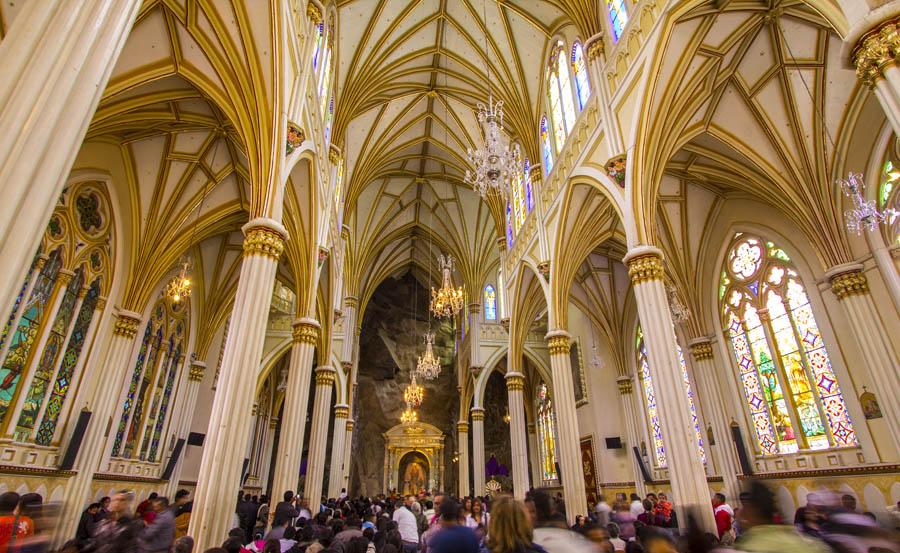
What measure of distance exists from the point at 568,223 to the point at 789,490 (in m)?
8.37

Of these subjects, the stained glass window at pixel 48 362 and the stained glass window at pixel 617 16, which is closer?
the stained glass window at pixel 48 362

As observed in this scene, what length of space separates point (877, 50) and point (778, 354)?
9.53 m

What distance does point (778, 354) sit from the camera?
39.7ft

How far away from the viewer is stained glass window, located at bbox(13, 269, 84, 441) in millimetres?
9500

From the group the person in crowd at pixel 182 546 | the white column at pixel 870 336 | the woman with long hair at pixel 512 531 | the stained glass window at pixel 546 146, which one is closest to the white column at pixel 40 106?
the person in crowd at pixel 182 546

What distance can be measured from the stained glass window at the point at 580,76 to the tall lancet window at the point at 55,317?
1219 centimetres

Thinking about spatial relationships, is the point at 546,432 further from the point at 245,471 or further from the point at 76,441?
the point at 76,441

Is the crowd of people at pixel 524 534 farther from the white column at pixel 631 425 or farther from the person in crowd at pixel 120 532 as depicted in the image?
the white column at pixel 631 425

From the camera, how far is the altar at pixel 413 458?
87.1 feet

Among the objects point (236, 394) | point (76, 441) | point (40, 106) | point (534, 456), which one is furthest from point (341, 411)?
point (40, 106)

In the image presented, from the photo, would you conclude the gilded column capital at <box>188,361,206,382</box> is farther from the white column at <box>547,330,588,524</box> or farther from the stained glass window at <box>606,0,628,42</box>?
the stained glass window at <box>606,0,628,42</box>

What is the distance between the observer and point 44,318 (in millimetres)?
9875

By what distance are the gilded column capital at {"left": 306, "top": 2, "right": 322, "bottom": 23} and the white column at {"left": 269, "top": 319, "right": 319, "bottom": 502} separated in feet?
22.6

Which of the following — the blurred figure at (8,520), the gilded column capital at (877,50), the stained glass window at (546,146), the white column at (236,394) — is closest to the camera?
the blurred figure at (8,520)
